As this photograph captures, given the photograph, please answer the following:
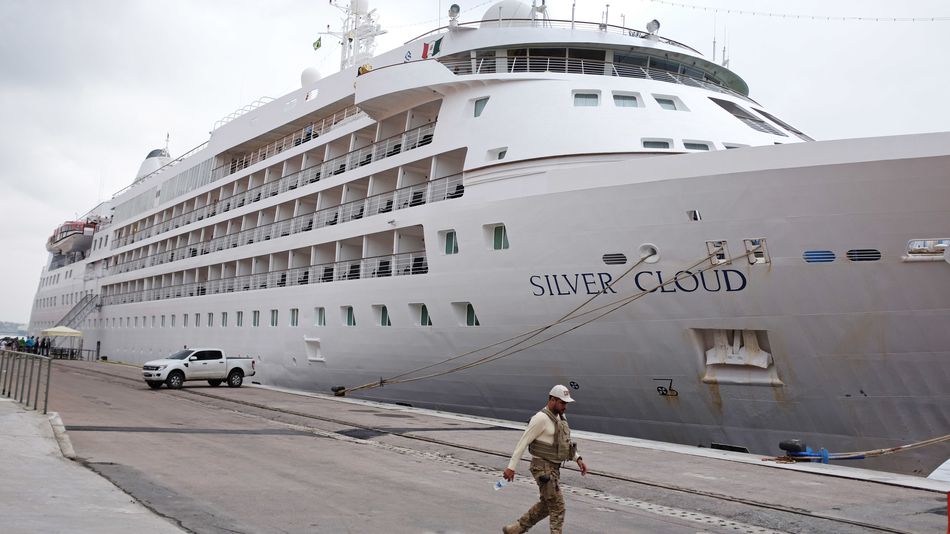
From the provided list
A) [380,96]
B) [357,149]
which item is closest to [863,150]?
[380,96]

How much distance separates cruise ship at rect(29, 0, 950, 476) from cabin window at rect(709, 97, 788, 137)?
0.19 feet

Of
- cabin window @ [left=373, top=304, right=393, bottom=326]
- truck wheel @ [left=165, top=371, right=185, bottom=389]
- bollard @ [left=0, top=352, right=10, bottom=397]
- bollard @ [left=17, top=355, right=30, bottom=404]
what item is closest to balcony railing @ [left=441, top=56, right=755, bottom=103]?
cabin window @ [left=373, top=304, right=393, bottom=326]

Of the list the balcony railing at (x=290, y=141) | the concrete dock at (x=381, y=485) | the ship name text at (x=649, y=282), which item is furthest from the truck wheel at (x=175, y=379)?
the ship name text at (x=649, y=282)

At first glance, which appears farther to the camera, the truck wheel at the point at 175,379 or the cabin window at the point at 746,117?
the truck wheel at the point at 175,379

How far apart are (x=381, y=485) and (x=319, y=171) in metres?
18.6

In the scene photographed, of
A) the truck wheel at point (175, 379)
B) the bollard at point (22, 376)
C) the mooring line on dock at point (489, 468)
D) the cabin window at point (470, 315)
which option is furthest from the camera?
the truck wheel at point (175, 379)

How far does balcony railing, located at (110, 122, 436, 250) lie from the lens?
21.0 m

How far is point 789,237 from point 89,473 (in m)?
10.2

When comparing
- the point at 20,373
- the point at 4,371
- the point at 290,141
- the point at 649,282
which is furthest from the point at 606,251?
the point at 290,141

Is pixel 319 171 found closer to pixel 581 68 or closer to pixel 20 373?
pixel 581 68

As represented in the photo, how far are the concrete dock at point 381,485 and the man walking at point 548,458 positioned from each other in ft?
2.82

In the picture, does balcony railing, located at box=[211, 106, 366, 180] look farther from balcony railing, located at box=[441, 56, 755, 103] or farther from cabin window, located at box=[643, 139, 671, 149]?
cabin window, located at box=[643, 139, 671, 149]

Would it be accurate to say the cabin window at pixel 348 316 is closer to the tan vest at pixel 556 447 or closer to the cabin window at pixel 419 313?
the cabin window at pixel 419 313

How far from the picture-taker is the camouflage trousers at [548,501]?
602 cm
